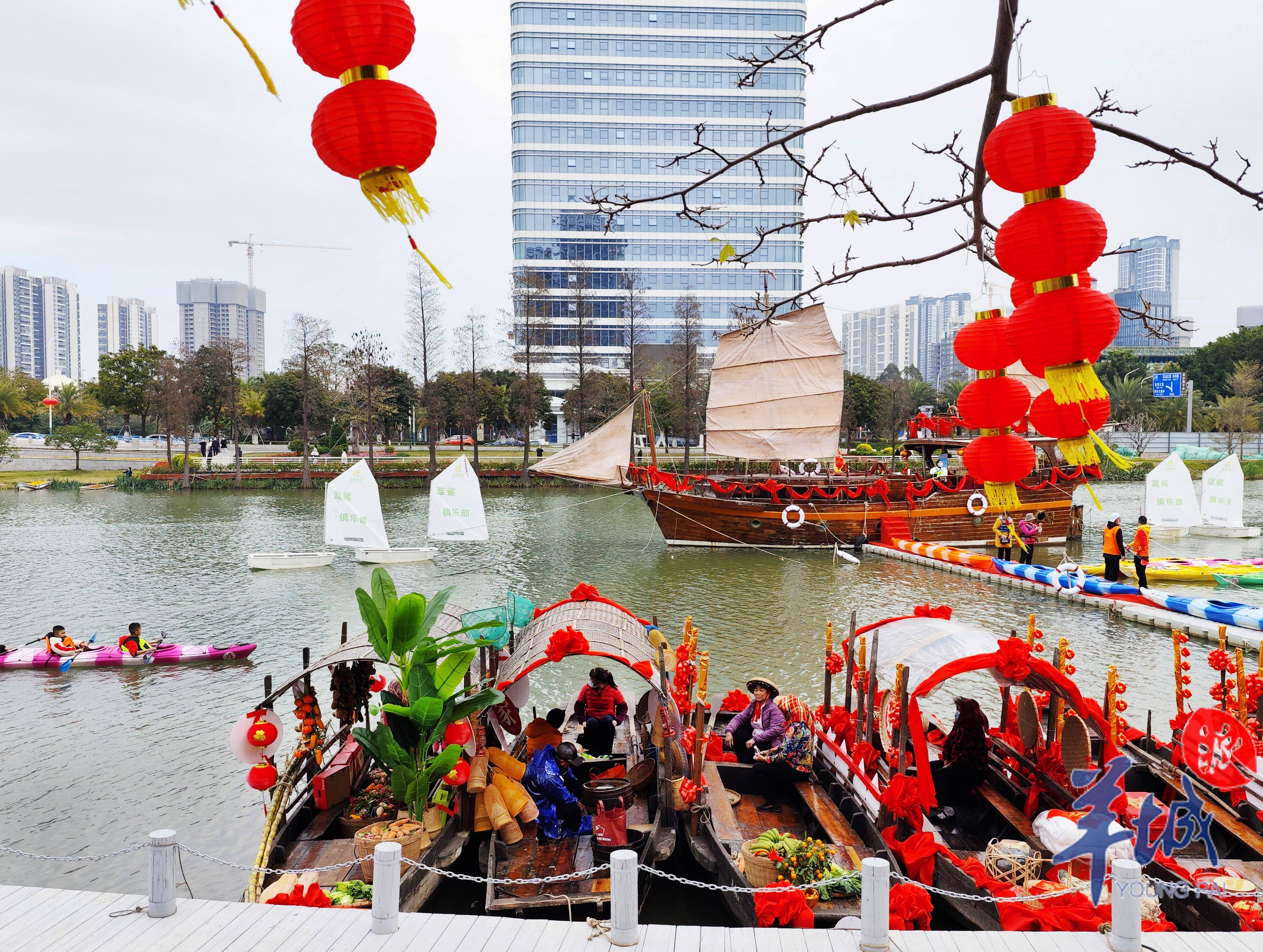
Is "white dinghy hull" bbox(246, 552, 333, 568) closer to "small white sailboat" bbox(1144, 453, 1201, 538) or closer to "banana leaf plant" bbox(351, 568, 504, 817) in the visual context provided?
"banana leaf plant" bbox(351, 568, 504, 817)

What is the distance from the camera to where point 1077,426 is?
3.53 m

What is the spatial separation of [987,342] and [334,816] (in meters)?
6.52

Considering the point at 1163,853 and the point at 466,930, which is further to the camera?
the point at 1163,853

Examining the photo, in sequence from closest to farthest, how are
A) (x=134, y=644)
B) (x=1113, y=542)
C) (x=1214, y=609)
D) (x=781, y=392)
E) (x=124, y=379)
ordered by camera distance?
1. (x=134, y=644)
2. (x=1214, y=609)
3. (x=1113, y=542)
4. (x=781, y=392)
5. (x=124, y=379)

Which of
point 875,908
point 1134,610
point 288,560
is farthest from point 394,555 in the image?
point 875,908

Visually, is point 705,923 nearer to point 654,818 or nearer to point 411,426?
point 654,818

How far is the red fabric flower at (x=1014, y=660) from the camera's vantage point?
20.0 ft

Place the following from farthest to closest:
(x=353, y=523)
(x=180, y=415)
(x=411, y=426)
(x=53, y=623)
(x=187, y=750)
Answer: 1. (x=411, y=426)
2. (x=180, y=415)
3. (x=353, y=523)
4. (x=53, y=623)
5. (x=187, y=750)

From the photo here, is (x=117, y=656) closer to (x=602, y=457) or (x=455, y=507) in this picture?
(x=455, y=507)

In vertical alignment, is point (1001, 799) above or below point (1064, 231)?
below

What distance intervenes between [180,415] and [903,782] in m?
46.2

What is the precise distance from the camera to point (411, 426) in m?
59.5

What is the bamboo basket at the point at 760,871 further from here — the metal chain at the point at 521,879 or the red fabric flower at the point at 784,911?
the metal chain at the point at 521,879

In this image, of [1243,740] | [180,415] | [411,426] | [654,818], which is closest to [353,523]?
[654,818]
